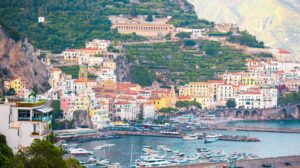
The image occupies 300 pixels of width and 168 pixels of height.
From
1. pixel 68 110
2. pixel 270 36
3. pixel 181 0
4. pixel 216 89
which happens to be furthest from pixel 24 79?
pixel 270 36

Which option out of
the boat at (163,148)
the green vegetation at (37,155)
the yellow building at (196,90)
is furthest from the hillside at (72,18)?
the green vegetation at (37,155)

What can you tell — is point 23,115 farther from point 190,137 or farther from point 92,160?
point 190,137

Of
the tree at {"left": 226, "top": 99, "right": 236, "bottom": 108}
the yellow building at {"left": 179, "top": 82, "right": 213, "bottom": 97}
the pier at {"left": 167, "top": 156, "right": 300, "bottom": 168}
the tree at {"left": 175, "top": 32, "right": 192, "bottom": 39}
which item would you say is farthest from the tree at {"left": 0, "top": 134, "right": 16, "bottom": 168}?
the tree at {"left": 175, "top": 32, "right": 192, "bottom": 39}

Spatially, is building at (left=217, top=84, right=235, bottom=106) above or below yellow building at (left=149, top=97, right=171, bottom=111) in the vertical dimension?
above

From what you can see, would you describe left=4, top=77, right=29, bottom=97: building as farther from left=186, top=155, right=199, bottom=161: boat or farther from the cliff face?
left=186, top=155, right=199, bottom=161: boat

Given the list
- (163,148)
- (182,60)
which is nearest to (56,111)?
(163,148)

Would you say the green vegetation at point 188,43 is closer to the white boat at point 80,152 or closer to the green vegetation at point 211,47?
the green vegetation at point 211,47

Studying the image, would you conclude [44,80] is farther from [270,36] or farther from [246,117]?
Result: [270,36]
